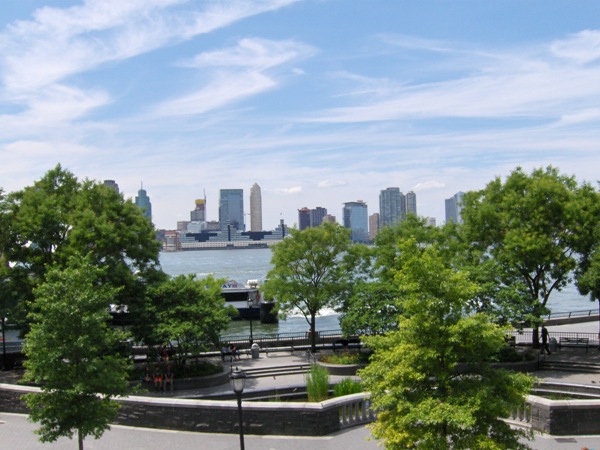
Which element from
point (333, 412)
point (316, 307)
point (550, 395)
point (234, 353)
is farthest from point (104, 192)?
point (550, 395)

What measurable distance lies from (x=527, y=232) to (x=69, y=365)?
72.2 feet

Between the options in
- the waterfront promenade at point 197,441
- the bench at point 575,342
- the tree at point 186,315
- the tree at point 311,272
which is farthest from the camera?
the tree at point 311,272

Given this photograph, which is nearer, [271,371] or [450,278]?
[450,278]

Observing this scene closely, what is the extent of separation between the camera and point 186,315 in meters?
26.6

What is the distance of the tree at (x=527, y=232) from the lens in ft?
93.4

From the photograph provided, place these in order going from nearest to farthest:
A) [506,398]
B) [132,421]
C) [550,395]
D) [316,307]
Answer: [506,398]
[132,421]
[550,395]
[316,307]

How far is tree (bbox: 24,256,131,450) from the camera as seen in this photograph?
571 inches

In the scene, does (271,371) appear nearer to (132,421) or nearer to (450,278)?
(132,421)

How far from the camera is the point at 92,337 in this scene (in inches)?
593

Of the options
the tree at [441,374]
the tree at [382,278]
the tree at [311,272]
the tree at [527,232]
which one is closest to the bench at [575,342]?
the tree at [527,232]

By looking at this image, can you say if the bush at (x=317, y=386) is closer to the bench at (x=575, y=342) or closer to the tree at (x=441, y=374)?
the tree at (x=441, y=374)

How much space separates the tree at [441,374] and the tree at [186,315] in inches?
579

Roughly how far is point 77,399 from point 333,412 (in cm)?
644

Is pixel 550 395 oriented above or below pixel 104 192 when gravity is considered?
below
